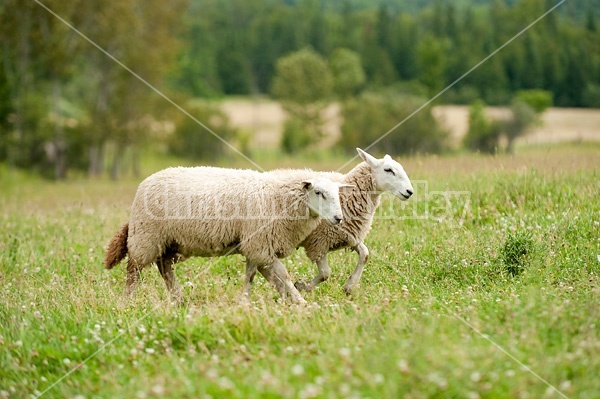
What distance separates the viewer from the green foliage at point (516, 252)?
9.72 metres

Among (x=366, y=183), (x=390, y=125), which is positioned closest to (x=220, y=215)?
(x=366, y=183)

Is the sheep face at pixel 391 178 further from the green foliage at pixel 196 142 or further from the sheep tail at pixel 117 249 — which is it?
the green foliage at pixel 196 142

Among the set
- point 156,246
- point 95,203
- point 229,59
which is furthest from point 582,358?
point 229,59

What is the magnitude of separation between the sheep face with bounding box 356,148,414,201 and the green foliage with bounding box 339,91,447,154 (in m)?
45.1

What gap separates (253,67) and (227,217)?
93620 millimetres

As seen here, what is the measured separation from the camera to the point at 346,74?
86.6 m

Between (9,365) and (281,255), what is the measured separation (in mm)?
3749

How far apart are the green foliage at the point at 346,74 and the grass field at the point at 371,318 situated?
242 ft

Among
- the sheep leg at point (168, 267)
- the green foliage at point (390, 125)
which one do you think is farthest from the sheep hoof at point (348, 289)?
the green foliage at point (390, 125)

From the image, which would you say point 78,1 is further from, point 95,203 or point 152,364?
point 152,364

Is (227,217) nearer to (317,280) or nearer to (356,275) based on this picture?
(317,280)

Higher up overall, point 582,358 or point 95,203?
point 582,358

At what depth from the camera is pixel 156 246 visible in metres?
10.3

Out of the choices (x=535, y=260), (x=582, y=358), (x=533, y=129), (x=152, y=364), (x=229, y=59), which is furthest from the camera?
(x=229, y=59)
